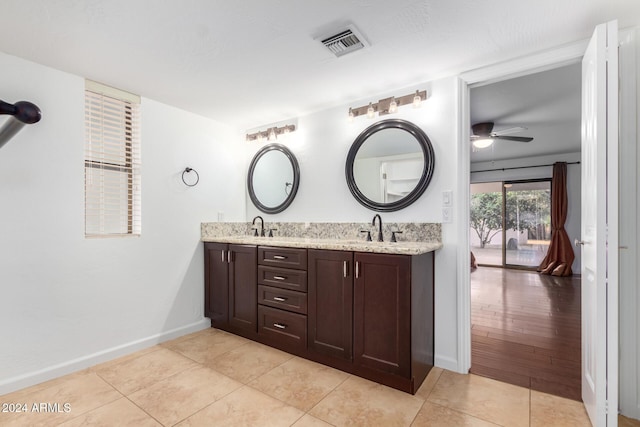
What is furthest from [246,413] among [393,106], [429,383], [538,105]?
[538,105]

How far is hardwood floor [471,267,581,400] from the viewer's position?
89.7 inches

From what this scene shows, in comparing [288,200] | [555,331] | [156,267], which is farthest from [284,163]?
[555,331]

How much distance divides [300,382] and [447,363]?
114 cm

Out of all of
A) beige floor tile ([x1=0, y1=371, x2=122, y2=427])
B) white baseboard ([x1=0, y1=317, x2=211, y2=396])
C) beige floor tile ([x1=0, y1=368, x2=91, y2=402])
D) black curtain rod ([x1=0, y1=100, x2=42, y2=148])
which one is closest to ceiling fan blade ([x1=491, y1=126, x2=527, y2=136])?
white baseboard ([x1=0, y1=317, x2=211, y2=396])

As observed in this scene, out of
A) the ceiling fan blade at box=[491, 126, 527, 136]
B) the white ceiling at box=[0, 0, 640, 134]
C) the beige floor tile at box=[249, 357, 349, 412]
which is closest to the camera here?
the white ceiling at box=[0, 0, 640, 134]

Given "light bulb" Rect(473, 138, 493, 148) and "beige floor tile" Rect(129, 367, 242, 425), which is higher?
"light bulb" Rect(473, 138, 493, 148)

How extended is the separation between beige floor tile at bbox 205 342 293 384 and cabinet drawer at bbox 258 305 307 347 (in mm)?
115

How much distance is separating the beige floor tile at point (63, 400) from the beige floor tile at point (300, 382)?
989mm

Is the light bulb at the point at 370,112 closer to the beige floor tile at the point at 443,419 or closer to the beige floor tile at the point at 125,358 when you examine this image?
A: the beige floor tile at the point at 443,419

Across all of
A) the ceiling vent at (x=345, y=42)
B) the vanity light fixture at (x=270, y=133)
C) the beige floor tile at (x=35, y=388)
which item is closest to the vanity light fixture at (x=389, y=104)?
the ceiling vent at (x=345, y=42)

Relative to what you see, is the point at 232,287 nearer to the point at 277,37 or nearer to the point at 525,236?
the point at 277,37

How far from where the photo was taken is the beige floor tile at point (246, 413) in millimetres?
1783

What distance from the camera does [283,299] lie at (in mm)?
2695

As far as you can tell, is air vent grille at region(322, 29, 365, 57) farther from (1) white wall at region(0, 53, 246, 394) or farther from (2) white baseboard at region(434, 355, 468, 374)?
(2) white baseboard at region(434, 355, 468, 374)
